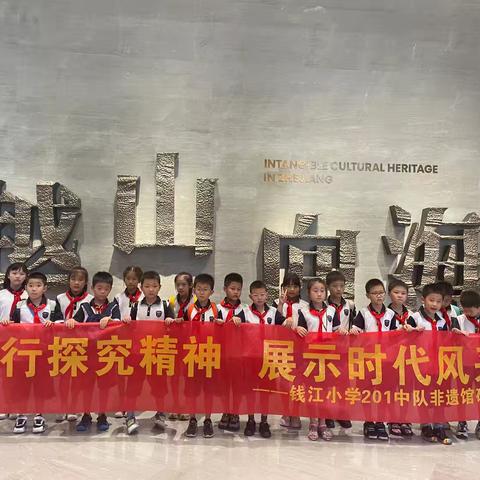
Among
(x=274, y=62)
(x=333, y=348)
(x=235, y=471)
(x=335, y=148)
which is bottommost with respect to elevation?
(x=235, y=471)

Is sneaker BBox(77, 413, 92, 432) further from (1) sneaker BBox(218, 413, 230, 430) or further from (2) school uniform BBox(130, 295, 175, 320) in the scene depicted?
(1) sneaker BBox(218, 413, 230, 430)

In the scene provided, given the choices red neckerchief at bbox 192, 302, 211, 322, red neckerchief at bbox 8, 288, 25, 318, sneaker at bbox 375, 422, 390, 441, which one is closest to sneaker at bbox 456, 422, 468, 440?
sneaker at bbox 375, 422, 390, 441

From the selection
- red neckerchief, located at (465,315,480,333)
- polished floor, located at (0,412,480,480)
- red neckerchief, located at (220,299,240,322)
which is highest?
red neckerchief, located at (220,299,240,322)

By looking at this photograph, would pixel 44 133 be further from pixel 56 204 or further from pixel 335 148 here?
pixel 335 148

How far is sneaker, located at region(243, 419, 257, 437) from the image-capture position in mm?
3156

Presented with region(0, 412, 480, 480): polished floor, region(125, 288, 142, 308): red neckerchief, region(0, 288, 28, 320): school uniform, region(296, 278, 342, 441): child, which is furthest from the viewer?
region(125, 288, 142, 308): red neckerchief

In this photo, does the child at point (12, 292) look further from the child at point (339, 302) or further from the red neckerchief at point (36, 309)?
the child at point (339, 302)

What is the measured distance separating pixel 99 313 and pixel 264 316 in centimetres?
134

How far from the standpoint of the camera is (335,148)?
188 inches

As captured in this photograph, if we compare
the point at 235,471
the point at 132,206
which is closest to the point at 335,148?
the point at 132,206

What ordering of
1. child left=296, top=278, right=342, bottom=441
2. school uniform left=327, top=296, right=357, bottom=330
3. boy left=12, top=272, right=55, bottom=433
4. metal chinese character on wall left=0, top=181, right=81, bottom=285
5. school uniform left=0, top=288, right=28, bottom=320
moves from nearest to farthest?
1. child left=296, top=278, right=342, bottom=441
2. boy left=12, top=272, right=55, bottom=433
3. school uniform left=0, top=288, right=28, bottom=320
4. school uniform left=327, top=296, right=357, bottom=330
5. metal chinese character on wall left=0, top=181, right=81, bottom=285

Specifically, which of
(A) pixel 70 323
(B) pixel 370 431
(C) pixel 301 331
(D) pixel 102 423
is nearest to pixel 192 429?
(D) pixel 102 423

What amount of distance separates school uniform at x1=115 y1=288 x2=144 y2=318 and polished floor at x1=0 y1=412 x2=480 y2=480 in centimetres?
89

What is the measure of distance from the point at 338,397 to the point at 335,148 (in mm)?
2752
